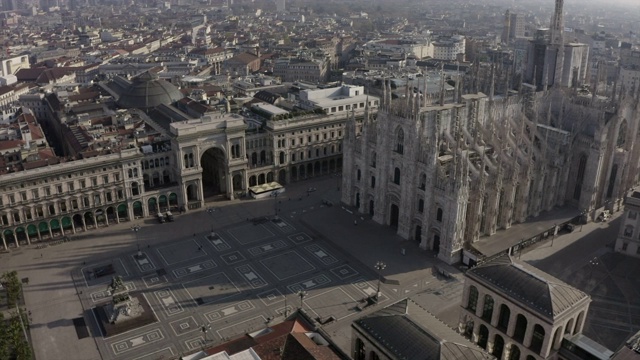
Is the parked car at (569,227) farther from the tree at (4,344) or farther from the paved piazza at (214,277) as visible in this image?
the tree at (4,344)

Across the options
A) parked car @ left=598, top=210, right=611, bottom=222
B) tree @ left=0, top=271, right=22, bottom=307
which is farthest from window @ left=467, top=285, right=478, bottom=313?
tree @ left=0, top=271, right=22, bottom=307

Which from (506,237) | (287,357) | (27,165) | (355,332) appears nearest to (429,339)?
(355,332)

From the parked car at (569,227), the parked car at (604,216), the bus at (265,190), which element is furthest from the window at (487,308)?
the bus at (265,190)

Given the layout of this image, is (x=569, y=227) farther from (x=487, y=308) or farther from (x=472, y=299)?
(x=487, y=308)

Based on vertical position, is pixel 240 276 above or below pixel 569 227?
below

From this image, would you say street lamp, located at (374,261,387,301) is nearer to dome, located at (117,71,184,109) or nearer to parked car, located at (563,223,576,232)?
parked car, located at (563,223,576,232)

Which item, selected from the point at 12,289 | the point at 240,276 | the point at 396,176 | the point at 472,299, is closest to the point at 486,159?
the point at 396,176

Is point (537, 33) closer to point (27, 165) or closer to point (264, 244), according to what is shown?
point (264, 244)
